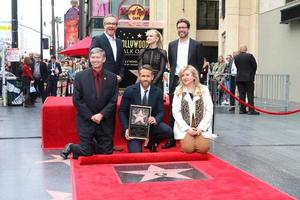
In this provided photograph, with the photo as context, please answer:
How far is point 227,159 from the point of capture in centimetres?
698

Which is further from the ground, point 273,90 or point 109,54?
point 109,54

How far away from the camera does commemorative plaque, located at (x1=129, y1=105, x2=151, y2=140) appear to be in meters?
6.99

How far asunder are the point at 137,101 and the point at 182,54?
1217 mm

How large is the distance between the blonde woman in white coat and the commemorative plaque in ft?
1.37

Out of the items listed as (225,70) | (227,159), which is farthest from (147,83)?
(225,70)

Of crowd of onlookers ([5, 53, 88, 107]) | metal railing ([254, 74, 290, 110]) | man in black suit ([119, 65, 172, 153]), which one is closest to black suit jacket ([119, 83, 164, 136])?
man in black suit ([119, 65, 172, 153])

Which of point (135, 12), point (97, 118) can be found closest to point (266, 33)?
point (135, 12)

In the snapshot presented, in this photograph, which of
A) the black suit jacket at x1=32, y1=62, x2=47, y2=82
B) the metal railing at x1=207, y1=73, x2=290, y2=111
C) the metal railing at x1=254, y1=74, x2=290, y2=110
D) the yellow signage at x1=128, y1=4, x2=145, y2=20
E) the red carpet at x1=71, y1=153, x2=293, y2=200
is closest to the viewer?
the red carpet at x1=71, y1=153, x2=293, y2=200

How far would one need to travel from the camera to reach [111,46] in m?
7.68

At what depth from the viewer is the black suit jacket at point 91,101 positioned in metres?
6.73

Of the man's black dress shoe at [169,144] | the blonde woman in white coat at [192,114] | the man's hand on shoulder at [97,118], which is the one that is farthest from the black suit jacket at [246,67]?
the man's hand on shoulder at [97,118]

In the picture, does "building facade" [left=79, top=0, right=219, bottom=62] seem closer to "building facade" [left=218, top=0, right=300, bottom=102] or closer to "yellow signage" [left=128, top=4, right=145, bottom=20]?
"yellow signage" [left=128, top=4, right=145, bottom=20]

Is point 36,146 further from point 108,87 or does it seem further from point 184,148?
point 184,148

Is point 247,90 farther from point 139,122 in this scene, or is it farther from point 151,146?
point 139,122
